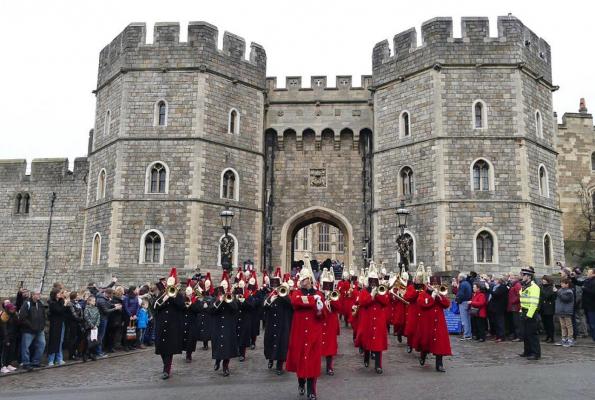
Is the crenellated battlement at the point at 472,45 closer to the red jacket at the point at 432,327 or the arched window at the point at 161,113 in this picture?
the arched window at the point at 161,113

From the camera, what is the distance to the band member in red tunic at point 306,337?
7.36 m

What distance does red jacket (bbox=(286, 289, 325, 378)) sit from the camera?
24.2 feet

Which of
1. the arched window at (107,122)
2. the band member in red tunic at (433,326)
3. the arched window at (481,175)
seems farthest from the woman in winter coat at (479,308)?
the arched window at (107,122)

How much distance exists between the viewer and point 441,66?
22562 mm

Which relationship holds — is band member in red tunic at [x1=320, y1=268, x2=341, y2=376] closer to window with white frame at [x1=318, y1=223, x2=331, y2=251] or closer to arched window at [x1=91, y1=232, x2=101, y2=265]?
arched window at [x1=91, y1=232, x2=101, y2=265]

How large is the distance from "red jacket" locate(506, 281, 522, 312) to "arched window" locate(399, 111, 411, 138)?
36.3 ft

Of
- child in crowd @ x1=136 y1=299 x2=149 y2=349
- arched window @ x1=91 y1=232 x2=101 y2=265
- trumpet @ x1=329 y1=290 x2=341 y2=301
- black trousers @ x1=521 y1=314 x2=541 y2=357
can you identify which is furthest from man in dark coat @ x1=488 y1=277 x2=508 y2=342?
arched window @ x1=91 y1=232 x2=101 y2=265

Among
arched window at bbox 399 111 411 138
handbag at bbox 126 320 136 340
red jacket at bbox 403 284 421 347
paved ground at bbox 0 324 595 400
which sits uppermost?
arched window at bbox 399 111 411 138

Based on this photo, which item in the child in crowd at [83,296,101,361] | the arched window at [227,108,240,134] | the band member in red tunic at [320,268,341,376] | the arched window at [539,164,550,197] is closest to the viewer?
the band member in red tunic at [320,268,341,376]

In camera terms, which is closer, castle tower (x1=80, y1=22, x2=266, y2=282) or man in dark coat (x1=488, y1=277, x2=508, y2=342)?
man in dark coat (x1=488, y1=277, x2=508, y2=342)

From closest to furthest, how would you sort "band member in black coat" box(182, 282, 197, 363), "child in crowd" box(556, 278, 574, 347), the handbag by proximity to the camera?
"band member in black coat" box(182, 282, 197, 363), "child in crowd" box(556, 278, 574, 347), the handbag

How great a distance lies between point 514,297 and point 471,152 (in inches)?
387

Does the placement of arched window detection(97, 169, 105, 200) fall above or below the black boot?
above

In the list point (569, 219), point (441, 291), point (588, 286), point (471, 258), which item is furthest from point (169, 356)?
point (569, 219)
